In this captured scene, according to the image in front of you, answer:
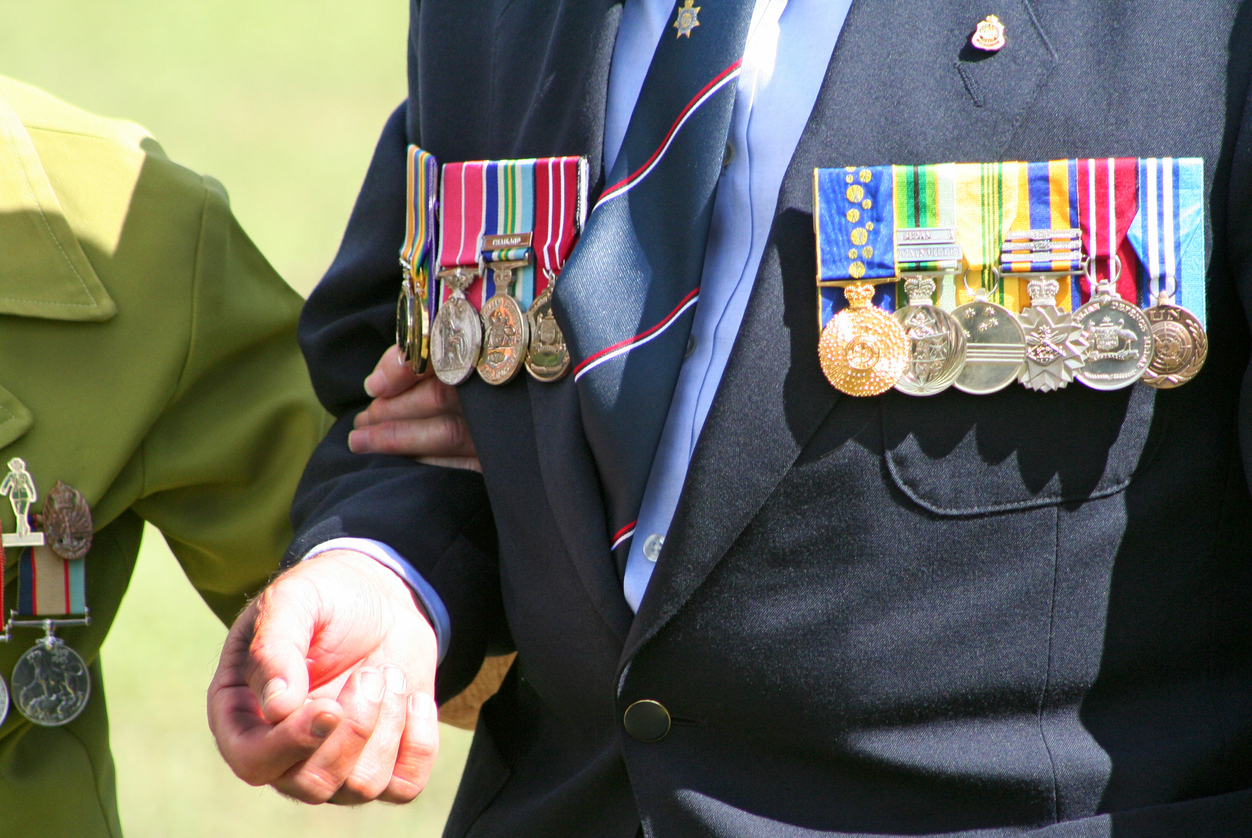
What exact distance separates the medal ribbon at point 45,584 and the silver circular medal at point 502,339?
28.0 inches

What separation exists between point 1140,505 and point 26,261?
4.48 ft

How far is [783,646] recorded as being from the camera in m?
1.09

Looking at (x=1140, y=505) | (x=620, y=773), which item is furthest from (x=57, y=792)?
(x=1140, y=505)

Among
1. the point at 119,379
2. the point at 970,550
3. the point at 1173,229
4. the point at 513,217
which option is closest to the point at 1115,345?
the point at 1173,229

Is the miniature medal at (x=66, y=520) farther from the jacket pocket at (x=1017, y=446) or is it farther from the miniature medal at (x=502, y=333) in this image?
the jacket pocket at (x=1017, y=446)

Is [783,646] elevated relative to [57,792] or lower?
elevated

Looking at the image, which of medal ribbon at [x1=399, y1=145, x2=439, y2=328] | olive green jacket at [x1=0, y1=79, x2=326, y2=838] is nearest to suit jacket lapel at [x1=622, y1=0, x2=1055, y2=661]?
medal ribbon at [x1=399, y1=145, x2=439, y2=328]

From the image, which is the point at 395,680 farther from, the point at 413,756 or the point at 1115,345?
the point at 1115,345

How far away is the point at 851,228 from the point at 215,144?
8833 mm

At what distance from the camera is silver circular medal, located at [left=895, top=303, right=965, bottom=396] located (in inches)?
42.4

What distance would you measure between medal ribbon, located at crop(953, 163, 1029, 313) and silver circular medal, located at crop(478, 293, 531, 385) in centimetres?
42

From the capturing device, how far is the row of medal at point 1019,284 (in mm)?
1046

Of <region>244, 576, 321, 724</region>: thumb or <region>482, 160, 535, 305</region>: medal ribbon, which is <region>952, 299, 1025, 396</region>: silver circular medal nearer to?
<region>482, 160, 535, 305</region>: medal ribbon

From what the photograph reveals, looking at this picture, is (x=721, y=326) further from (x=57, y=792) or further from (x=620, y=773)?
(x=57, y=792)
